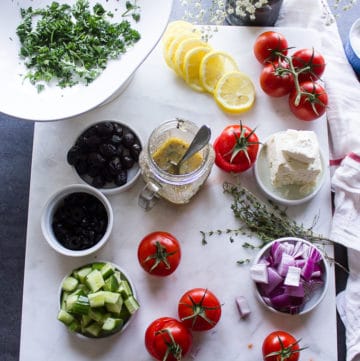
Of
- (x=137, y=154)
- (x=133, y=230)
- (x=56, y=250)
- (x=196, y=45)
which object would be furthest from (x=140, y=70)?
(x=56, y=250)

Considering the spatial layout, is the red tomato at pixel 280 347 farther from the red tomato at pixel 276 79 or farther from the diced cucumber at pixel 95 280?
the red tomato at pixel 276 79

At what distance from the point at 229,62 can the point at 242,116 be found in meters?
0.17

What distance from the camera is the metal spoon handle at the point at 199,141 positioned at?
1201 mm

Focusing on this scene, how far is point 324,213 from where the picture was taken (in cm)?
142

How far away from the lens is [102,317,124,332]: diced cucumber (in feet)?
4.02

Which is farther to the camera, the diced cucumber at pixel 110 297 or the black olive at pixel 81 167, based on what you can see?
the black olive at pixel 81 167

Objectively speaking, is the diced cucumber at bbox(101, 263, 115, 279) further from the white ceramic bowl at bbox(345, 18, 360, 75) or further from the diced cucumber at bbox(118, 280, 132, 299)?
the white ceramic bowl at bbox(345, 18, 360, 75)

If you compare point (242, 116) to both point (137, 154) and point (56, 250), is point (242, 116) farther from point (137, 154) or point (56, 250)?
point (56, 250)

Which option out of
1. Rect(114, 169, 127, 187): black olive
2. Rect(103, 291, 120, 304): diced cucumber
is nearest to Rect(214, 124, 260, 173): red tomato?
Rect(114, 169, 127, 187): black olive

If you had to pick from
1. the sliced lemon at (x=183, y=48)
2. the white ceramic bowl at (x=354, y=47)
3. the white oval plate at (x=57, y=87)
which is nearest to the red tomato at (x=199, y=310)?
the white oval plate at (x=57, y=87)

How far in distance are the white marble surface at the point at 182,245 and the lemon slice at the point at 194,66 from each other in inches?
1.2

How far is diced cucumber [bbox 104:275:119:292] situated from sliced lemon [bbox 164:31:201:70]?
65 centimetres

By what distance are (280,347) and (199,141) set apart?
568mm

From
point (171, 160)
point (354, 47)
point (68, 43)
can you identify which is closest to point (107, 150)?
point (171, 160)
